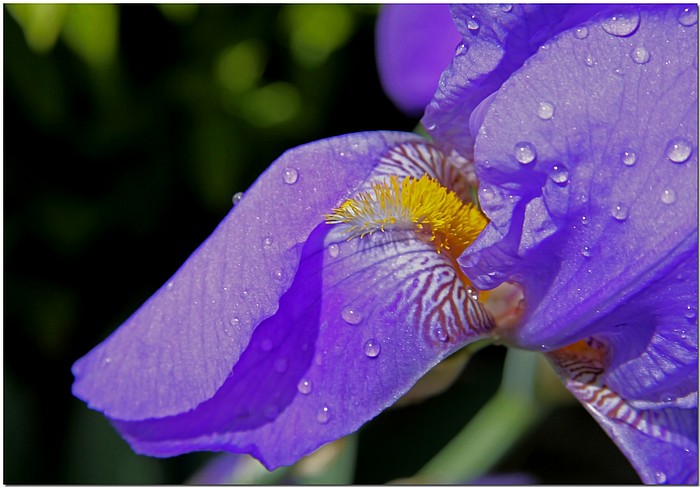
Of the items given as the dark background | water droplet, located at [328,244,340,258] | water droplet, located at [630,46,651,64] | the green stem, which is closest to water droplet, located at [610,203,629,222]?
water droplet, located at [630,46,651,64]

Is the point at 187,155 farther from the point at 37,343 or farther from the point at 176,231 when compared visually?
the point at 37,343

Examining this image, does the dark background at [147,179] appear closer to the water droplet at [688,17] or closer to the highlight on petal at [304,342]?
the highlight on petal at [304,342]

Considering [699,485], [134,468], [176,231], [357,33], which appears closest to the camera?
[699,485]

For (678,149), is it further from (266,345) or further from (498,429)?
(498,429)

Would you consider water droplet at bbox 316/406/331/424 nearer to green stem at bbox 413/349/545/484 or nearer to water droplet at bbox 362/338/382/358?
water droplet at bbox 362/338/382/358

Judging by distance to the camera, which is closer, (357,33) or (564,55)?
(564,55)

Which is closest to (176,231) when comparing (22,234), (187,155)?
(187,155)

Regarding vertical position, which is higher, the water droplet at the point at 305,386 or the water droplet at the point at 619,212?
the water droplet at the point at 619,212

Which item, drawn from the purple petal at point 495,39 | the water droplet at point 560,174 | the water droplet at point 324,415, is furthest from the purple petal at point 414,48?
the water droplet at point 324,415
